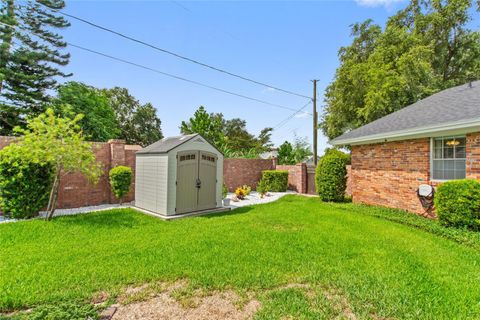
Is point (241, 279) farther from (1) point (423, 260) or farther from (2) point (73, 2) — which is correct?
(2) point (73, 2)

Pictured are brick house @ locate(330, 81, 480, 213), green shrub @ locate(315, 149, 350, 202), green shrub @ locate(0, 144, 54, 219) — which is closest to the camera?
brick house @ locate(330, 81, 480, 213)

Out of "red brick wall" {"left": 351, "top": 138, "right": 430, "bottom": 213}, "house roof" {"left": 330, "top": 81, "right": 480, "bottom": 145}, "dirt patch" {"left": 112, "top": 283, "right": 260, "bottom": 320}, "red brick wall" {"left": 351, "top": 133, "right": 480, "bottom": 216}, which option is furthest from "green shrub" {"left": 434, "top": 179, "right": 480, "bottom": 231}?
"dirt patch" {"left": 112, "top": 283, "right": 260, "bottom": 320}

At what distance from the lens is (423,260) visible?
13.9ft

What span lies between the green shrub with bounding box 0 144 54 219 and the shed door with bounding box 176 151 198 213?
3.97 meters

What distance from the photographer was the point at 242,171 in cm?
1454

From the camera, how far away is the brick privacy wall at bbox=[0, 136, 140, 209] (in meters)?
8.50

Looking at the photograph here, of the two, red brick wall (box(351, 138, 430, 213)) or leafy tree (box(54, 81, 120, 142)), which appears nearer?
red brick wall (box(351, 138, 430, 213))

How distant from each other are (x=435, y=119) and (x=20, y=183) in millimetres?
12422

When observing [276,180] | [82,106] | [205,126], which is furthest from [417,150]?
[82,106]

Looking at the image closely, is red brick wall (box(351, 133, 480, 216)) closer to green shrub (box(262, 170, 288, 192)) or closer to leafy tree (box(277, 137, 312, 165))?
green shrub (box(262, 170, 288, 192))

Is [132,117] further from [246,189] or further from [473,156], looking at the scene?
[473,156]

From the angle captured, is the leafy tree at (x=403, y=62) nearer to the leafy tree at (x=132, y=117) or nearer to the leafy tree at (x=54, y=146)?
the leafy tree at (x=54, y=146)

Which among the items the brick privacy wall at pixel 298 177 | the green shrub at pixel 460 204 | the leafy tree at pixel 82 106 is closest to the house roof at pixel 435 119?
the green shrub at pixel 460 204

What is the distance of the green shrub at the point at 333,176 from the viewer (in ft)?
34.2
